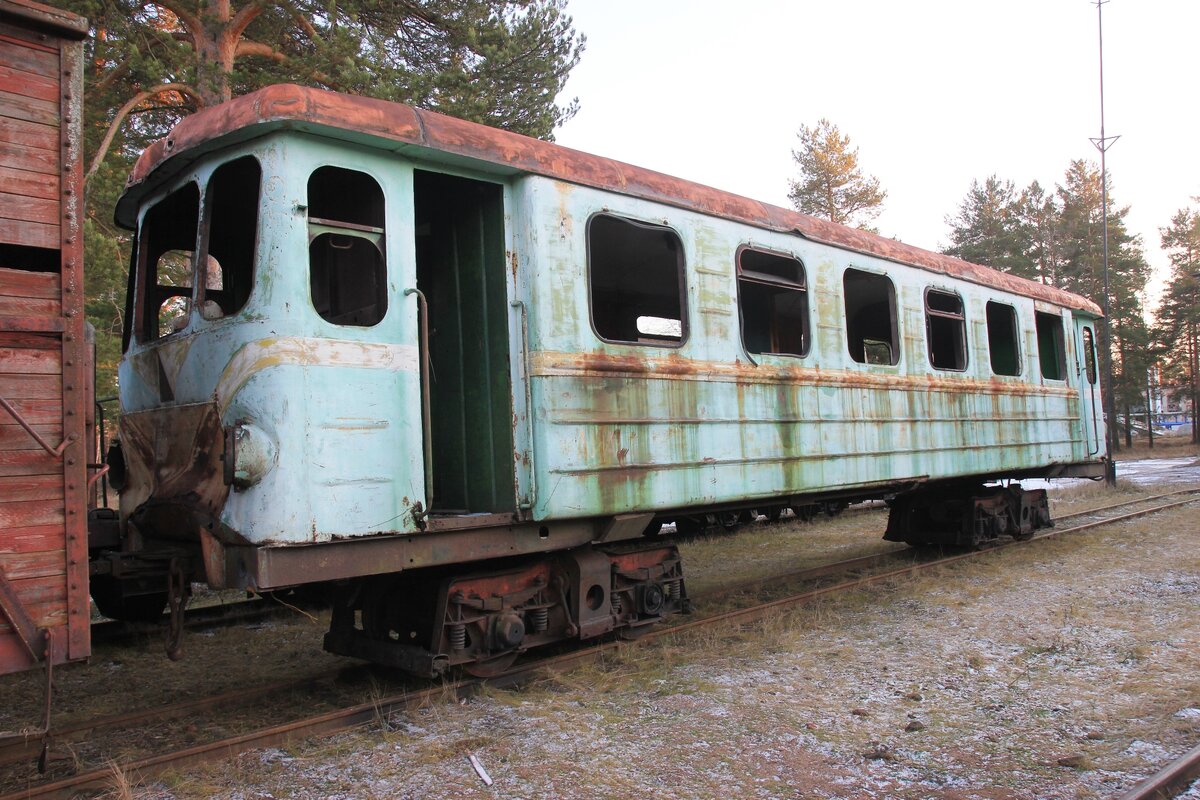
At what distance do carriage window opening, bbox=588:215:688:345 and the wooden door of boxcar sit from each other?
806 centimetres

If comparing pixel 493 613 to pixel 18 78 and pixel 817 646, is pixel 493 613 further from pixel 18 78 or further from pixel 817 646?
pixel 18 78

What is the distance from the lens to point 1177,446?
41438 mm

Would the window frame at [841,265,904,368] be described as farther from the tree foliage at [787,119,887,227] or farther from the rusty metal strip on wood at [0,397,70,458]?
the tree foliage at [787,119,887,227]

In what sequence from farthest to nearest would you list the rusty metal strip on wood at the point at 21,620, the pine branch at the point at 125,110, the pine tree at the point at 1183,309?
the pine tree at the point at 1183,309, the pine branch at the point at 125,110, the rusty metal strip on wood at the point at 21,620

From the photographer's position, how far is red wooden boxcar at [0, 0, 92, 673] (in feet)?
Result: 10.1

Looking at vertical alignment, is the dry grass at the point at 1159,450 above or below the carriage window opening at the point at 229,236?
below

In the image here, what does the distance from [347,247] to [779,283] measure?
3.71 m

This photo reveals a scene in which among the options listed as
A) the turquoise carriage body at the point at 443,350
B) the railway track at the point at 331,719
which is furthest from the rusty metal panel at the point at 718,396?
the railway track at the point at 331,719

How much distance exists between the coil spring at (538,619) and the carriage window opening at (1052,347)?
8724 mm

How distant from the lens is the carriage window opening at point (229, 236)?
458 cm

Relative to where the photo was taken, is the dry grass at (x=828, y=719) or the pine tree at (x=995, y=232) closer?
the dry grass at (x=828, y=719)

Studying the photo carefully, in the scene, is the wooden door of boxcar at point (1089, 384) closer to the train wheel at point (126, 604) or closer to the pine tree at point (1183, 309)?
the train wheel at point (126, 604)

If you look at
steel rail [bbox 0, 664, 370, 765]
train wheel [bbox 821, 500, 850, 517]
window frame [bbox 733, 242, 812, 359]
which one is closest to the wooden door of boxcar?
train wheel [bbox 821, 500, 850, 517]

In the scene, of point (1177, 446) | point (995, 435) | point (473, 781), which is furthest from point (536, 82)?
point (1177, 446)
